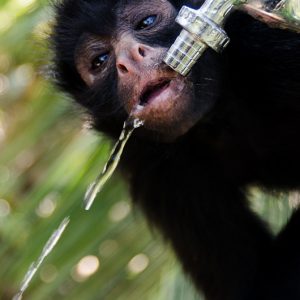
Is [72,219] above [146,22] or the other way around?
the other way around

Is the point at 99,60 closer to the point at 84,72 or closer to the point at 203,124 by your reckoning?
the point at 84,72

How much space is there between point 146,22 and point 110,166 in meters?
0.71

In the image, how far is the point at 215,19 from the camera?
2641mm

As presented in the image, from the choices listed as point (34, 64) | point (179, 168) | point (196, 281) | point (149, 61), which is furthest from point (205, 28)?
point (34, 64)

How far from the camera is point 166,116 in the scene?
3410 mm

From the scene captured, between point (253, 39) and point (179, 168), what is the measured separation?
0.77 m

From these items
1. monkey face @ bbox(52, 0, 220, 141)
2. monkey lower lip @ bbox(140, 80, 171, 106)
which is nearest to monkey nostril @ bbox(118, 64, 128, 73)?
monkey face @ bbox(52, 0, 220, 141)

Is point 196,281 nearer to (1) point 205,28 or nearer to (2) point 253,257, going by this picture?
(2) point 253,257

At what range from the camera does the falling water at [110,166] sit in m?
3.38

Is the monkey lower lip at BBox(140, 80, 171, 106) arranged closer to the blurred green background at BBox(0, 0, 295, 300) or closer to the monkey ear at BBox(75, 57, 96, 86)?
the monkey ear at BBox(75, 57, 96, 86)

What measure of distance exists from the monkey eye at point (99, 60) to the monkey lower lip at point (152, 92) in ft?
1.85

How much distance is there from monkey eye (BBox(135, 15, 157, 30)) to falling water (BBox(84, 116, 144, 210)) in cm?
44

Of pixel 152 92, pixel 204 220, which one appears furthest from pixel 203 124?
pixel 152 92

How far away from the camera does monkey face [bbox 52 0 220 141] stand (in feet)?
11.1
